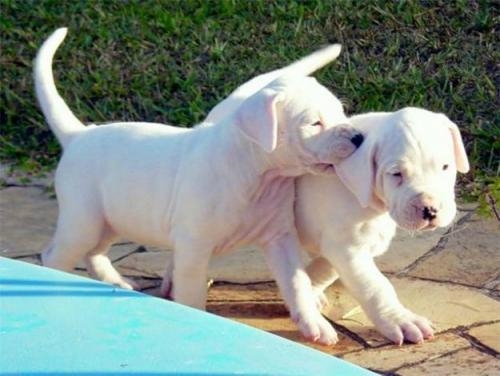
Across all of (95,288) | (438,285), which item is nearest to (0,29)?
(438,285)

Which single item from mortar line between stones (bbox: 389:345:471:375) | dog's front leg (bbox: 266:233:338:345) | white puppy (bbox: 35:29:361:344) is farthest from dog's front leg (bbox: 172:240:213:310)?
mortar line between stones (bbox: 389:345:471:375)

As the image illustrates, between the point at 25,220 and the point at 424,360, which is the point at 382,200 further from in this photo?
the point at 25,220

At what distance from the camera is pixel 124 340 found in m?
2.48

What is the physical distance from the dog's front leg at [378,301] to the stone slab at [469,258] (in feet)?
2.39

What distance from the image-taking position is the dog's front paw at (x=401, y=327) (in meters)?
4.27

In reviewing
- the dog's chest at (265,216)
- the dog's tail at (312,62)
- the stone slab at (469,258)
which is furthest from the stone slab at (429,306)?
the dog's tail at (312,62)

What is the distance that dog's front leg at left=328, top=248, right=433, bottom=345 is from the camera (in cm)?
428

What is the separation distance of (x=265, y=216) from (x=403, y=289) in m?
0.79

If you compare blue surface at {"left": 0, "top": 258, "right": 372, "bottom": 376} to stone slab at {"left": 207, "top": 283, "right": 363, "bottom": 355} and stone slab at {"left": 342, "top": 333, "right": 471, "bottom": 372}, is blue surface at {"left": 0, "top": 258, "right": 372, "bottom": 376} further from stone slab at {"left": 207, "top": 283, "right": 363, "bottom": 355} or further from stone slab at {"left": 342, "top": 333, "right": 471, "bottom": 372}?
stone slab at {"left": 207, "top": 283, "right": 363, "bottom": 355}

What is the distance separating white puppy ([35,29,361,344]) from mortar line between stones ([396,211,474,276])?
2.88 feet

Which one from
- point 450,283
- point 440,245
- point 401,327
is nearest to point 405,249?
point 440,245

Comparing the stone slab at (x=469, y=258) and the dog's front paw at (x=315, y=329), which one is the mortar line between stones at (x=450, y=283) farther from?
the dog's front paw at (x=315, y=329)

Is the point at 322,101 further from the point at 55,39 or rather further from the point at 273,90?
the point at 55,39

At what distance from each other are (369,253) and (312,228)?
23 centimetres
